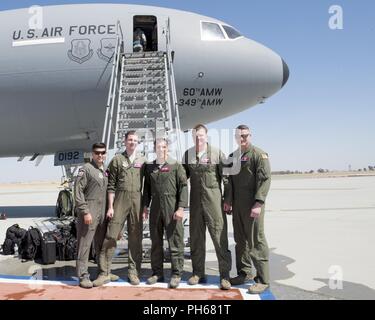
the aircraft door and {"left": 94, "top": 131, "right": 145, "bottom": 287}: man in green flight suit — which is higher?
the aircraft door

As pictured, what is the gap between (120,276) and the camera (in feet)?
20.7

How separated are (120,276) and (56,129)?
7.32 m

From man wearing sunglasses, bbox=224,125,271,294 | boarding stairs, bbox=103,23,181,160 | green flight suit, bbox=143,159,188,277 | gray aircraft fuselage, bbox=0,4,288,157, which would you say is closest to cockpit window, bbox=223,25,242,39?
gray aircraft fuselage, bbox=0,4,288,157

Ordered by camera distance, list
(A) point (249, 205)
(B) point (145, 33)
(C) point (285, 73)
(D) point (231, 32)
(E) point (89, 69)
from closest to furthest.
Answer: (A) point (249, 205) → (E) point (89, 69) → (B) point (145, 33) → (D) point (231, 32) → (C) point (285, 73)

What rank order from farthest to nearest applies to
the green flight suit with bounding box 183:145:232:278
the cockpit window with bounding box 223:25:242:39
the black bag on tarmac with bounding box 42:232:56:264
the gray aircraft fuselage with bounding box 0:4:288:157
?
the cockpit window with bounding box 223:25:242:39
the gray aircraft fuselage with bounding box 0:4:288:157
the black bag on tarmac with bounding box 42:232:56:264
the green flight suit with bounding box 183:145:232:278

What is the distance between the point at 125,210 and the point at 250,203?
183 centimetres

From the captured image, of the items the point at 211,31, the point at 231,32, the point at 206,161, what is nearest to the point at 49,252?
the point at 206,161

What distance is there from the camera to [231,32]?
12742mm

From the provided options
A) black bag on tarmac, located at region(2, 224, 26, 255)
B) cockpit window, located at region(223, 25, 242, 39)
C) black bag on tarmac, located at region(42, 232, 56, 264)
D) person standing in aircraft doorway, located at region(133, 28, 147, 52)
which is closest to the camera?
black bag on tarmac, located at region(42, 232, 56, 264)

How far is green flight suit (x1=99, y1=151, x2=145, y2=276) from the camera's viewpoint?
5918 millimetres

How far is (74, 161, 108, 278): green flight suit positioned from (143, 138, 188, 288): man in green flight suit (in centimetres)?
74

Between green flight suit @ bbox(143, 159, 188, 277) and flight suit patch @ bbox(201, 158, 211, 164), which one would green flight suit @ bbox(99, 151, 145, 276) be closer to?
green flight suit @ bbox(143, 159, 188, 277)

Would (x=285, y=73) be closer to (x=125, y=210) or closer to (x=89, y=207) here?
(x=125, y=210)
